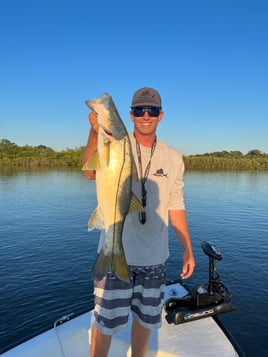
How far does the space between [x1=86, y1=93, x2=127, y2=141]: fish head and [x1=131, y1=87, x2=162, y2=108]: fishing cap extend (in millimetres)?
716

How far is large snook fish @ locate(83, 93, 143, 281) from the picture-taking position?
221 cm

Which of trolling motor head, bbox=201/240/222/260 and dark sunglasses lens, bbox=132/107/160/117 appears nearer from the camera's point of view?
dark sunglasses lens, bbox=132/107/160/117

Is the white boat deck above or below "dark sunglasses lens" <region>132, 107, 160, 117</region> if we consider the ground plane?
below

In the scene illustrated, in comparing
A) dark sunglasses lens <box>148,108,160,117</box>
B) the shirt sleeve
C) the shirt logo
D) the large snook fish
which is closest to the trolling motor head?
the shirt sleeve

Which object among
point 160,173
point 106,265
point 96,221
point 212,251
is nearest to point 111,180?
point 96,221

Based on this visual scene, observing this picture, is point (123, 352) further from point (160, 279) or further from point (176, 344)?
point (160, 279)

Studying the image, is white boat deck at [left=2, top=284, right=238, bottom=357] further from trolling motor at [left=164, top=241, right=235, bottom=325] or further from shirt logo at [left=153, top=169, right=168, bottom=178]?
shirt logo at [left=153, top=169, right=168, bottom=178]

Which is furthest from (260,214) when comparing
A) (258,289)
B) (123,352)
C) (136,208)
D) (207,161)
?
(207,161)

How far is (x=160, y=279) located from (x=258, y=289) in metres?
7.51

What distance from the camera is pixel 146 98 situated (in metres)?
2.90

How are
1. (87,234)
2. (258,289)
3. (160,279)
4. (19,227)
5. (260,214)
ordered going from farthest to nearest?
(260,214), (19,227), (87,234), (258,289), (160,279)

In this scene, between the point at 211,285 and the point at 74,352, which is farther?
the point at 211,285

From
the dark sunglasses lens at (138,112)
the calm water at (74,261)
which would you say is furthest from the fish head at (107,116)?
the calm water at (74,261)

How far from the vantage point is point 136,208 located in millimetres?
2562
